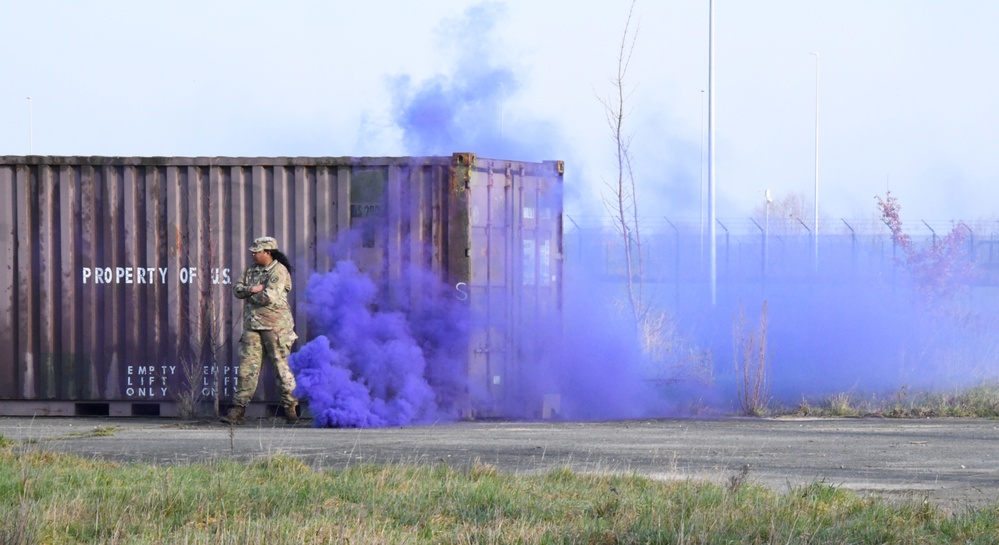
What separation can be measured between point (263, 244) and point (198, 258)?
1.43 m

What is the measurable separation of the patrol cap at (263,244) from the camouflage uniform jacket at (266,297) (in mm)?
239

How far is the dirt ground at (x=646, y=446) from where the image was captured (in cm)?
895

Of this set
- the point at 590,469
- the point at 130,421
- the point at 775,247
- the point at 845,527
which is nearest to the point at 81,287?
the point at 130,421

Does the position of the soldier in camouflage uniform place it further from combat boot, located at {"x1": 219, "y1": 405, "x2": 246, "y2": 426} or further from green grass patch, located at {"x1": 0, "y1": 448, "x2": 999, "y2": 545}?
green grass patch, located at {"x1": 0, "y1": 448, "x2": 999, "y2": 545}

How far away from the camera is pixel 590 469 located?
29.6 feet

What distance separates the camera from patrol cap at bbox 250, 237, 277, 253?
40.3 ft

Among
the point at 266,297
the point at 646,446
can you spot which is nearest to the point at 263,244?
the point at 266,297

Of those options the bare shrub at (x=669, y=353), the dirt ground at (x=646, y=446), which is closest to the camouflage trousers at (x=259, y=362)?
the dirt ground at (x=646, y=446)

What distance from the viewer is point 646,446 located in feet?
35.1

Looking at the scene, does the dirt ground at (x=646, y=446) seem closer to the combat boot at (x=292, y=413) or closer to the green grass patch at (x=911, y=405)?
the combat boot at (x=292, y=413)

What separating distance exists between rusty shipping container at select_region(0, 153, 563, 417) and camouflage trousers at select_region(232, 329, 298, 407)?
2.03 feet

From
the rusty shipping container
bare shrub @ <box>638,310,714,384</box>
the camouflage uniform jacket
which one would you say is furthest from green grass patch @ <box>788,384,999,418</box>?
the camouflage uniform jacket

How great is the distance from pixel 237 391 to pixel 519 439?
11.1 feet

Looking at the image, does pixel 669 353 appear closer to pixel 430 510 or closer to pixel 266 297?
pixel 266 297
